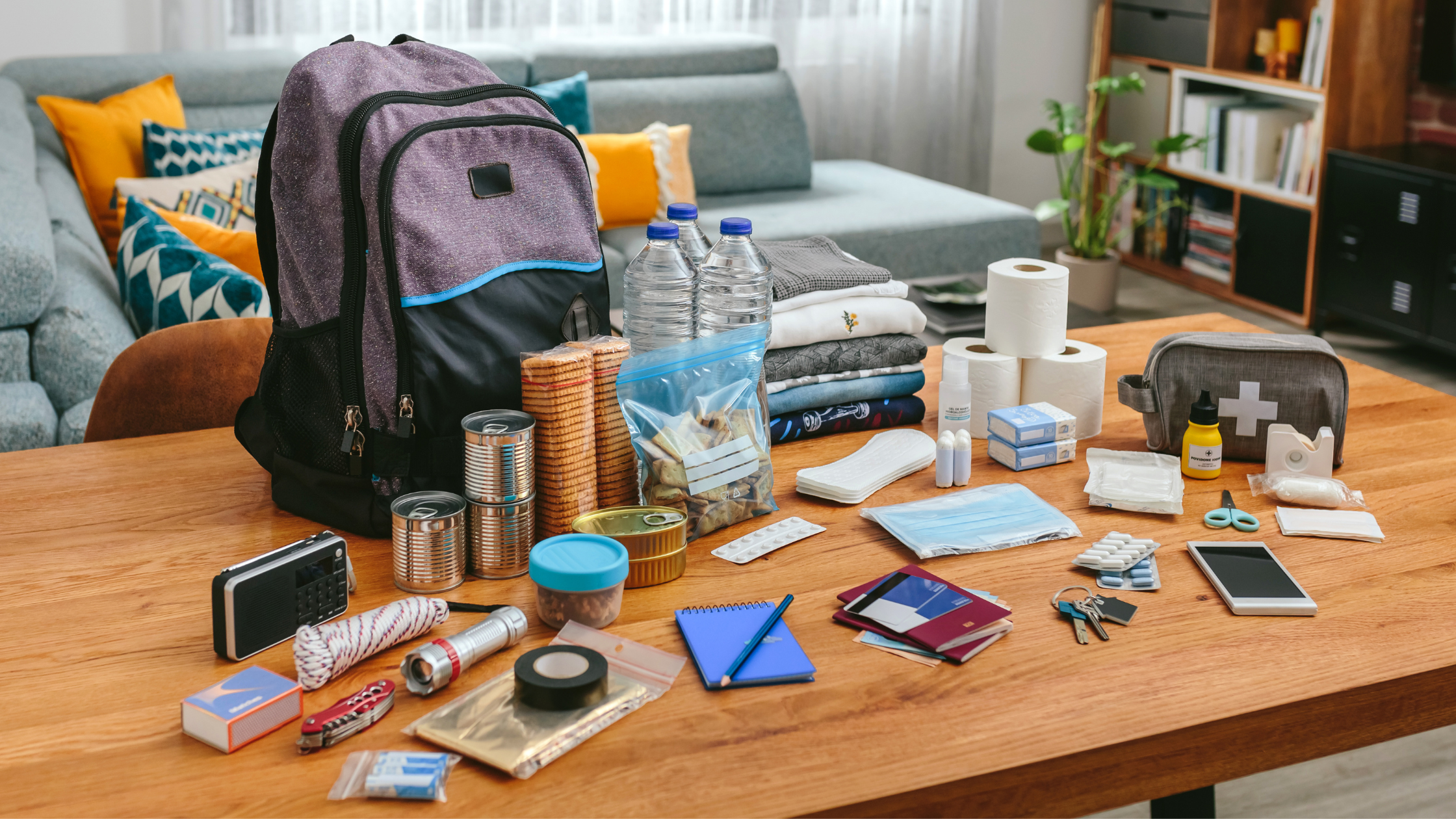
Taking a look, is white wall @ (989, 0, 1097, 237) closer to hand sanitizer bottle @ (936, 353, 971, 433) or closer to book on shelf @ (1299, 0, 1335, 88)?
book on shelf @ (1299, 0, 1335, 88)

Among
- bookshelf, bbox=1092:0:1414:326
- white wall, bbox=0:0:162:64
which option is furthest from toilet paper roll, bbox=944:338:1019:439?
white wall, bbox=0:0:162:64

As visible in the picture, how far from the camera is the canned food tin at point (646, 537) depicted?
3.23 ft

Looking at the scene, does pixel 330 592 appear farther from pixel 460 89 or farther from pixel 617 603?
pixel 460 89

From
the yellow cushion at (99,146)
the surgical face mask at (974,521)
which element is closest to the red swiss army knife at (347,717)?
the surgical face mask at (974,521)

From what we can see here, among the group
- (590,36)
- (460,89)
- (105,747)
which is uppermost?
(590,36)

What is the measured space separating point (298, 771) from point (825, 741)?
0.34 metres

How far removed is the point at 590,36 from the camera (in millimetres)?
4102

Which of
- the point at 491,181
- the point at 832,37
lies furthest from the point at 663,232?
the point at 832,37

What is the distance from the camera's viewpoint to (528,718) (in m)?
0.80

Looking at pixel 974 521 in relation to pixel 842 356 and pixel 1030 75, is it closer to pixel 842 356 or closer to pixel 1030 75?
pixel 842 356

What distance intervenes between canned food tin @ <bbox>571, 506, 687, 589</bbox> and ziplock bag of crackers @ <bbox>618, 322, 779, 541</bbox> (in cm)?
4

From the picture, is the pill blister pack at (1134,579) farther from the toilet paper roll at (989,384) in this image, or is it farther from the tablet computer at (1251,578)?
the toilet paper roll at (989,384)

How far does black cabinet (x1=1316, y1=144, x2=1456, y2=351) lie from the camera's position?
10.9 feet

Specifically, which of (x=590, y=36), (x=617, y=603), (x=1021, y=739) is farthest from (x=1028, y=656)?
(x=590, y=36)
